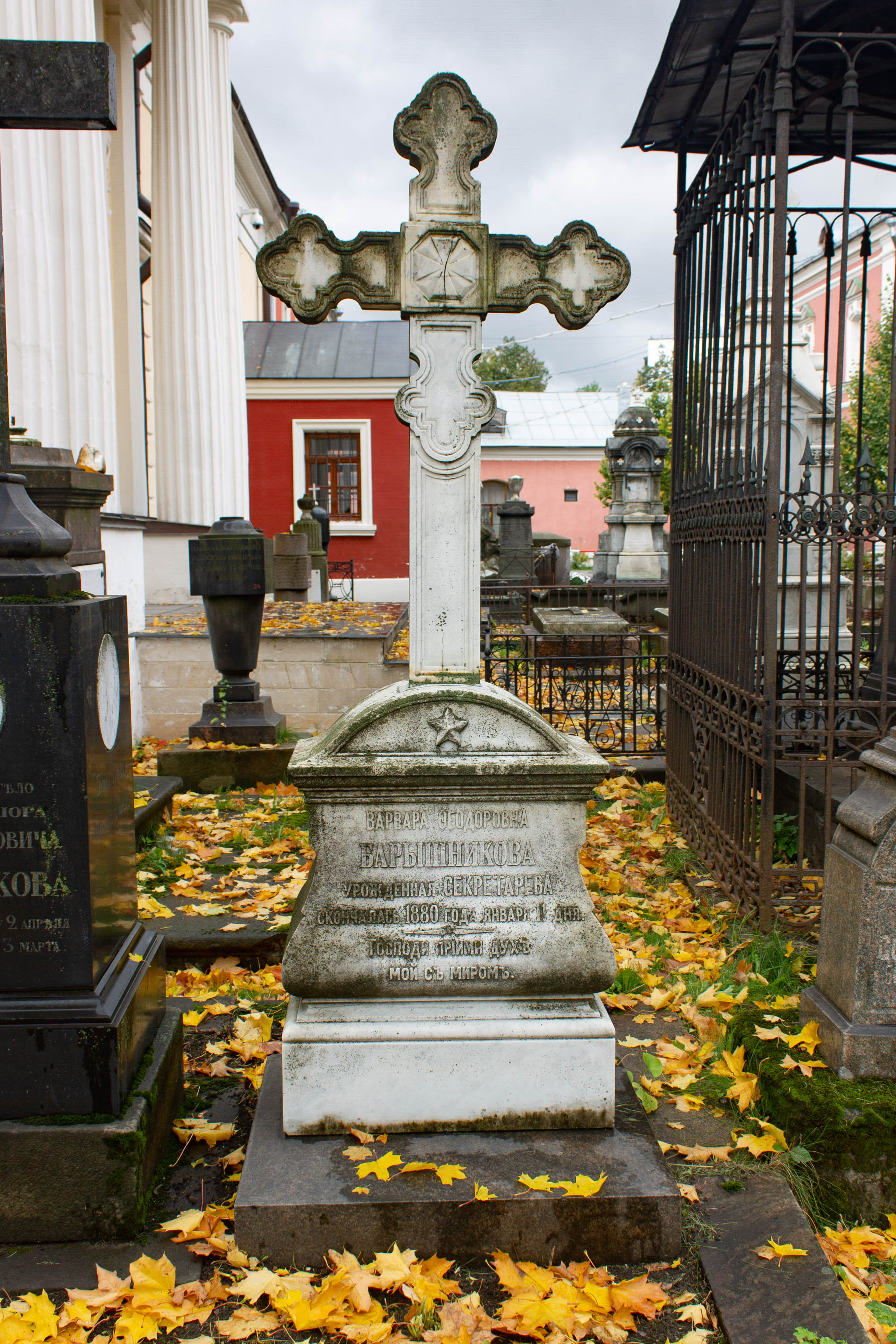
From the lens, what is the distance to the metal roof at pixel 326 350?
72.0 feet

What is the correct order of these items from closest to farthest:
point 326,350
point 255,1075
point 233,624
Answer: point 255,1075, point 233,624, point 326,350

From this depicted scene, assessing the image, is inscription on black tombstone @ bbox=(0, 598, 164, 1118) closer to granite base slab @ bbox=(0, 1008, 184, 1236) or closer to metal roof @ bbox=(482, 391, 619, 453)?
granite base slab @ bbox=(0, 1008, 184, 1236)

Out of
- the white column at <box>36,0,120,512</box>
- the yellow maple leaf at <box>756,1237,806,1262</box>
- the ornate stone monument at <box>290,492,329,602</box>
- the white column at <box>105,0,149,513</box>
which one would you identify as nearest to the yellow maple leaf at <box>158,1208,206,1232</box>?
the yellow maple leaf at <box>756,1237,806,1262</box>

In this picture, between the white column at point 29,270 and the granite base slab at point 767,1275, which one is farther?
the white column at point 29,270

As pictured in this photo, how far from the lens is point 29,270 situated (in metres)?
7.91

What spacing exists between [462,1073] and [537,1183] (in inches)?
14.2

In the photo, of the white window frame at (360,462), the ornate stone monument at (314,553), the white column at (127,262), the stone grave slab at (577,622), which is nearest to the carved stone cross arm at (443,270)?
the stone grave slab at (577,622)

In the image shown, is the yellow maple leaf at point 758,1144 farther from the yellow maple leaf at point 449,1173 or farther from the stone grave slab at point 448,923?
the yellow maple leaf at point 449,1173

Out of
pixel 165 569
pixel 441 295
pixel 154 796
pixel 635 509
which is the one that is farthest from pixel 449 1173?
pixel 635 509

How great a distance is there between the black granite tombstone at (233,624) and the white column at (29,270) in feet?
7.03

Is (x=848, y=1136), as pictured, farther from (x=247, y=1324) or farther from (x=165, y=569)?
(x=165, y=569)

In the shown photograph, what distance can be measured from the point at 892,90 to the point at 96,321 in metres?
6.68

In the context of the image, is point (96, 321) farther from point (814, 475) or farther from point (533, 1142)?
point (533, 1142)

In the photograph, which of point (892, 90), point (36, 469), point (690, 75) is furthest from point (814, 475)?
point (36, 469)
